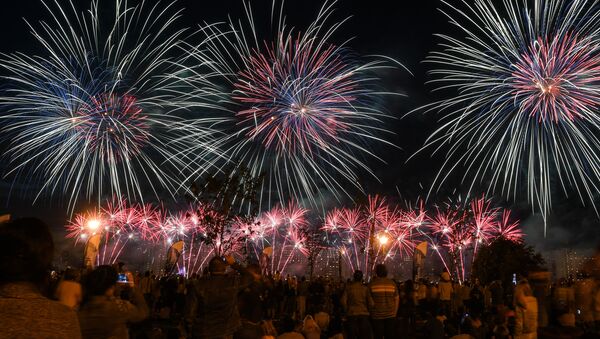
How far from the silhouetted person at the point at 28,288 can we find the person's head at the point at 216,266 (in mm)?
3866

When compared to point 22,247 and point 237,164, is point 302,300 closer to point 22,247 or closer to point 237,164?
point 237,164

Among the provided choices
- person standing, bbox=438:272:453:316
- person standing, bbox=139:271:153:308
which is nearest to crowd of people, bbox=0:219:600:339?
person standing, bbox=438:272:453:316

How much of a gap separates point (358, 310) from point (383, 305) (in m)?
0.55

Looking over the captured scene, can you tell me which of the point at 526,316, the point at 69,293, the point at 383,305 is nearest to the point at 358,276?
the point at 383,305

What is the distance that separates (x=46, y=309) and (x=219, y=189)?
27.6 metres

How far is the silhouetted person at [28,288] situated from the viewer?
1980 mm

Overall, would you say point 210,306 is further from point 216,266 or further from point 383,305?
point 383,305

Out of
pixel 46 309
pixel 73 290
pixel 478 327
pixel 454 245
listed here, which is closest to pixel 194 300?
pixel 73 290

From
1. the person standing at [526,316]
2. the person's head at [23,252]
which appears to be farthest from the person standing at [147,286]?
the person's head at [23,252]

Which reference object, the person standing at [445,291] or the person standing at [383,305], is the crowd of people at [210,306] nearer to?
the person standing at [383,305]

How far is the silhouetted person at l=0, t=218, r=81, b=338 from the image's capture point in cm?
198

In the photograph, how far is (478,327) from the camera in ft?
31.1

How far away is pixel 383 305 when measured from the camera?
9.02 m

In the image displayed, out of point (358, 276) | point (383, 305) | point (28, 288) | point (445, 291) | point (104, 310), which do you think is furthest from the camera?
point (445, 291)
